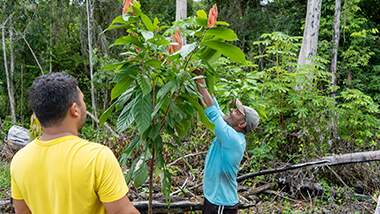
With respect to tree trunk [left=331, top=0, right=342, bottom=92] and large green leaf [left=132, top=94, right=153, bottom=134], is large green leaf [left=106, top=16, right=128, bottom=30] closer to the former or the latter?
large green leaf [left=132, top=94, right=153, bottom=134]

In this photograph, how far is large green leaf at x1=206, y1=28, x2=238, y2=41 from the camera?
6.57ft

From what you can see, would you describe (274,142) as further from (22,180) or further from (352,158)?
(22,180)

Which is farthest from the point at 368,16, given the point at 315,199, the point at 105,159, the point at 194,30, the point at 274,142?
the point at 105,159

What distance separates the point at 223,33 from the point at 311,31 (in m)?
7.88

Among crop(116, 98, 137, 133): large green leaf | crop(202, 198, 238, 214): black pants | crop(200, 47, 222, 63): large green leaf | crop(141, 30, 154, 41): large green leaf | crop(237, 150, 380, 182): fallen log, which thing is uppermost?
crop(141, 30, 154, 41): large green leaf

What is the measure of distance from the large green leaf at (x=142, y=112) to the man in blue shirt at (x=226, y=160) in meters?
0.63

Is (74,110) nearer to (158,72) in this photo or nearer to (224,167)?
(158,72)

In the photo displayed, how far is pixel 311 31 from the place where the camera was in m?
9.31

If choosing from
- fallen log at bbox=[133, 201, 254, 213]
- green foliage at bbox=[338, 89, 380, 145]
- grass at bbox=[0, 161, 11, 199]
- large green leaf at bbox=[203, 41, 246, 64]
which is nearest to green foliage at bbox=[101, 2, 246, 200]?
large green leaf at bbox=[203, 41, 246, 64]

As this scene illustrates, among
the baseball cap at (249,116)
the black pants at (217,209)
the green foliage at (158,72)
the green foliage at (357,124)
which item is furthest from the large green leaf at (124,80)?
the green foliage at (357,124)

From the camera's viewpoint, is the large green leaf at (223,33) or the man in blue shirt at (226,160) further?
the man in blue shirt at (226,160)

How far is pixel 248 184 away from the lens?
5441 mm

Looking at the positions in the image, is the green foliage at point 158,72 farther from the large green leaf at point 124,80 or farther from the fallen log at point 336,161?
the fallen log at point 336,161

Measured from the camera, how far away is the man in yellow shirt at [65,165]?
1604 millimetres
